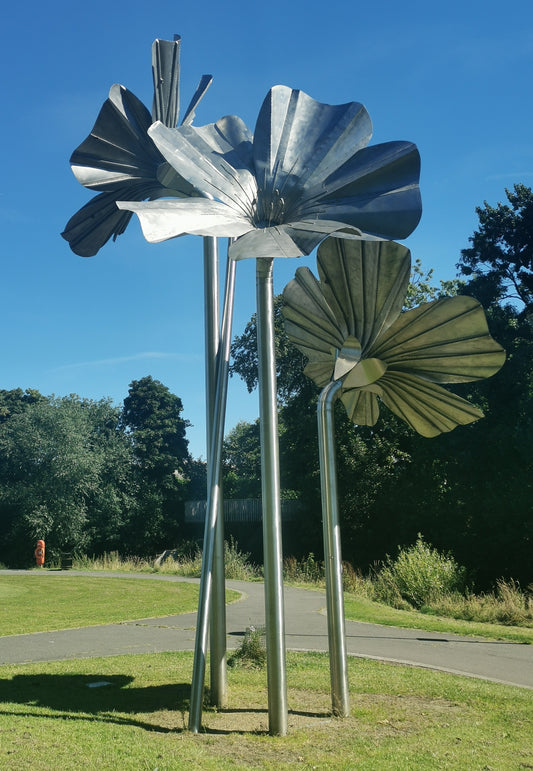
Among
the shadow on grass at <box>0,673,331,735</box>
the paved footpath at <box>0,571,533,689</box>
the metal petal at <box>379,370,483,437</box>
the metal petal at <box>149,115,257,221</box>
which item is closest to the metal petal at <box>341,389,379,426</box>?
the metal petal at <box>379,370,483,437</box>

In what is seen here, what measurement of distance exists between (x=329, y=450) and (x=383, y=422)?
24.9 m

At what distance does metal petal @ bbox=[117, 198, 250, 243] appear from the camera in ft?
15.4

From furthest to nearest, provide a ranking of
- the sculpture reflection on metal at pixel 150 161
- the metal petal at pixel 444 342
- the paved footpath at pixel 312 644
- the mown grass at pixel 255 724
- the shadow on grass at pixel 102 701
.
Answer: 1. the paved footpath at pixel 312 644
2. the sculpture reflection on metal at pixel 150 161
3. the metal petal at pixel 444 342
4. the shadow on grass at pixel 102 701
5. the mown grass at pixel 255 724

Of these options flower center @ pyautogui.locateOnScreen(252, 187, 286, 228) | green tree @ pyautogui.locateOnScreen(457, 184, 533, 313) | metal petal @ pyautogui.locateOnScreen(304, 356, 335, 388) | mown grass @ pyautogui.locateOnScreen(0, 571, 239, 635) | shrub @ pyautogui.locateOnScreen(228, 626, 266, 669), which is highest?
green tree @ pyautogui.locateOnScreen(457, 184, 533, 313)

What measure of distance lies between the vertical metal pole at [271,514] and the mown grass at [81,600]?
25.4 feet

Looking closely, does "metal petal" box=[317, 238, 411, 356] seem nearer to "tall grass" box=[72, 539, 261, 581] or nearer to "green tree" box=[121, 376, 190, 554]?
"tall grass" box=[72, 539, 261, 581]

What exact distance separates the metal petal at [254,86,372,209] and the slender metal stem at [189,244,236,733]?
1117 mm

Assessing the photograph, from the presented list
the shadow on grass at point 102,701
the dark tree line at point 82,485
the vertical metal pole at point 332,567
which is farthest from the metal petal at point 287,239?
the dark tree line at point 82,485

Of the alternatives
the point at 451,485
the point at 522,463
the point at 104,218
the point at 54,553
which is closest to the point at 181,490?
the point at 54,553

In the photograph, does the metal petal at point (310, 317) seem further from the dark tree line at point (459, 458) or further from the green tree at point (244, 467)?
the green tree at point (244, 467)

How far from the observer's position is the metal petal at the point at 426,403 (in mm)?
6852

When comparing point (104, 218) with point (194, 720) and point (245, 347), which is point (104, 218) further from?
point (245, 347)

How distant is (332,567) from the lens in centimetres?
594

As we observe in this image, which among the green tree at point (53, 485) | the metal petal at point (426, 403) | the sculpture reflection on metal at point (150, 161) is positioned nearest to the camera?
the sculpture reflection on metal at point (150, 161)
